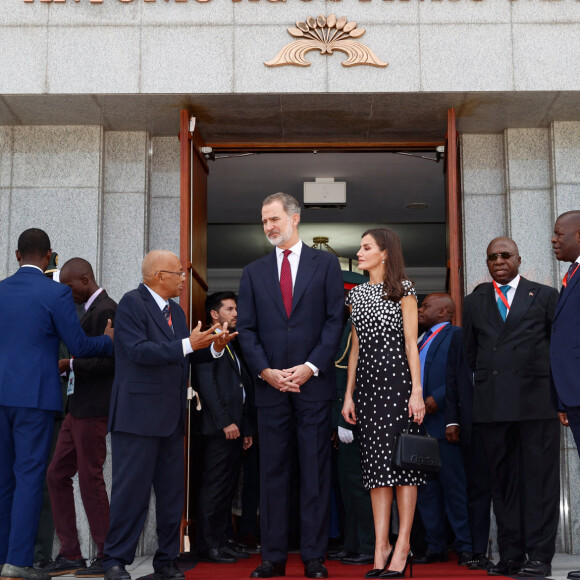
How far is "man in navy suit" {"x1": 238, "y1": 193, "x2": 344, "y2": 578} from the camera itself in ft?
16.7

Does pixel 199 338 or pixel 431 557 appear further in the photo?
pixel 431 557

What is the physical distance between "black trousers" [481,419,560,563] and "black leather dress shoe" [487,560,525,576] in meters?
0.04

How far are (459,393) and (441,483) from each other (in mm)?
756

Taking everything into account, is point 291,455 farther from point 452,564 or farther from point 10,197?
point 10,197

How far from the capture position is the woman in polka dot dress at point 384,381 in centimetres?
511

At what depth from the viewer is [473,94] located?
278 inches

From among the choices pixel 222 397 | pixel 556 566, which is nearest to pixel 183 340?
pixel 222 397

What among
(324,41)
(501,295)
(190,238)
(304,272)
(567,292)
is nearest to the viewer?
(567,292)

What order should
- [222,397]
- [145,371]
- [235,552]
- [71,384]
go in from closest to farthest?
[145,371]
[71,384]
[222,397]
[235,552]

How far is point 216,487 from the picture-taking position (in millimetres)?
6707

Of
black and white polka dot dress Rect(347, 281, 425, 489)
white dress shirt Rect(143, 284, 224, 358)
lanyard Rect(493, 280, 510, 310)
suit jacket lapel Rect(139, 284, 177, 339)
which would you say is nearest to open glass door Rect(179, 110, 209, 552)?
white dress shirt Rect(143, 284, 224, 358)

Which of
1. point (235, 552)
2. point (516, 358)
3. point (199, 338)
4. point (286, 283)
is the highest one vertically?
point (286, 283)

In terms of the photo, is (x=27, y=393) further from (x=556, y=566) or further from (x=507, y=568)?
(x=556, y=566)

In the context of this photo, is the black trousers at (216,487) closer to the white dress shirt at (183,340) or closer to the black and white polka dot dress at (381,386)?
the white dress shirt at (183,340)
